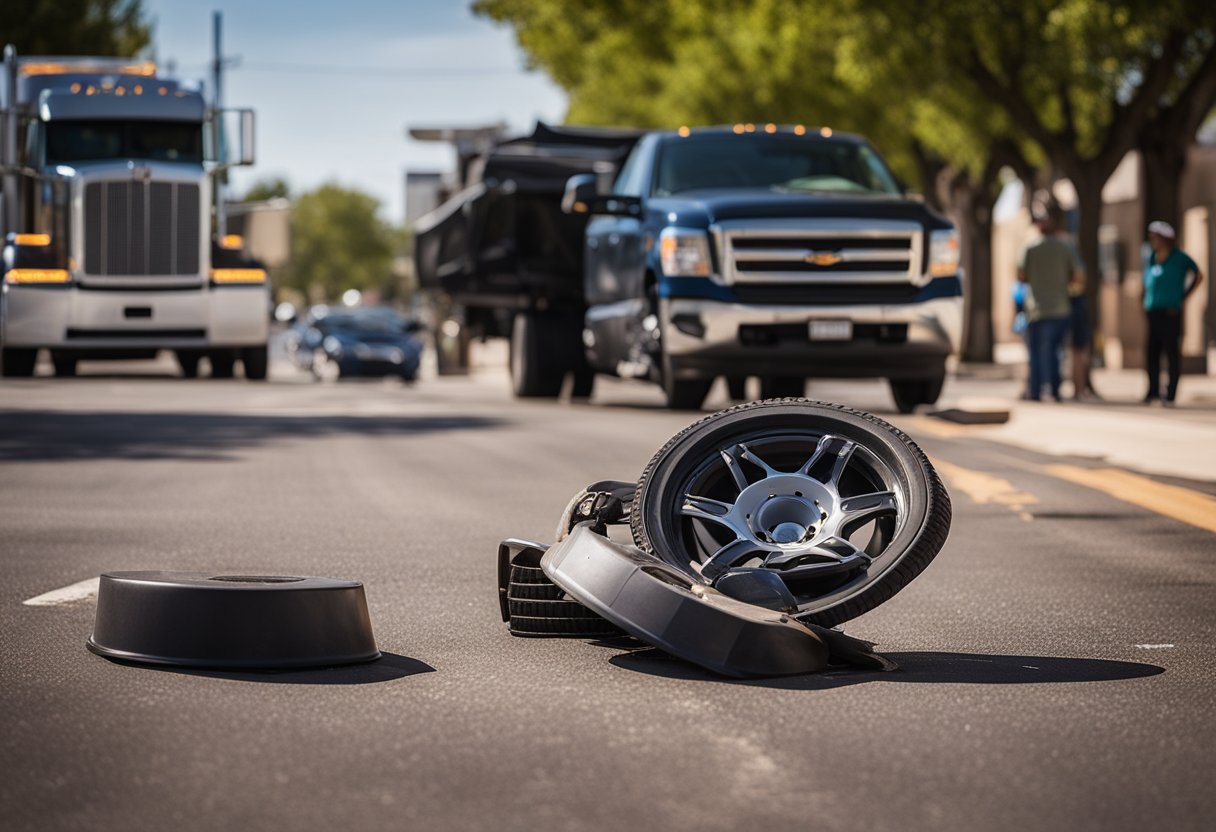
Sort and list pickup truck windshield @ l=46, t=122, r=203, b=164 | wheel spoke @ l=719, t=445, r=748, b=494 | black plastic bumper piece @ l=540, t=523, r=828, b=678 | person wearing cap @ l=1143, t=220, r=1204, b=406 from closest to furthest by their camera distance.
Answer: black plastic bumper piece @ l=540, t=523, r=828, b=678 < wheel spoke @ l=719, t=445, r=748, b=494 < person wearing cap @ l=1143, t=220, r=1204, b=406 < pickup truck windshield @ l=46, t=122, r=203, b=164

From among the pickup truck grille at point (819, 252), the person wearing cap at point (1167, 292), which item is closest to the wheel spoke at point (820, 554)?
the pickup truck grille at point (819, 252)

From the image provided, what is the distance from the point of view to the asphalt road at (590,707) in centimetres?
→ 434

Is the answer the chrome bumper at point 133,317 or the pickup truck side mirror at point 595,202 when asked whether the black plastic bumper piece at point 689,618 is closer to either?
the pickup truck side mirror at point 595,202

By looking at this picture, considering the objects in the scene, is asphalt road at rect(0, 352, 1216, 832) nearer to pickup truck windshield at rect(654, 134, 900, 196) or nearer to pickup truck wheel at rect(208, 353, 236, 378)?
pickup truck windshield at rect(654, 134, 900, 196)

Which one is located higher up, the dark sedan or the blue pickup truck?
the blue pickup truck

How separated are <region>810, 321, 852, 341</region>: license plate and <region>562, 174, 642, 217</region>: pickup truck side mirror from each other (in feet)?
5.80

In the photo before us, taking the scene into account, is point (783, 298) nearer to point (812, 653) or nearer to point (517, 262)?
point (517, 262)

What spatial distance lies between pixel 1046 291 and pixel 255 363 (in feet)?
35.7

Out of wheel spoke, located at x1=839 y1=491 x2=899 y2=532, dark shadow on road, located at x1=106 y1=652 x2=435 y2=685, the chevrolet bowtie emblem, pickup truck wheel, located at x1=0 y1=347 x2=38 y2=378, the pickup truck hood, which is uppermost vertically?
the pickup truck hood

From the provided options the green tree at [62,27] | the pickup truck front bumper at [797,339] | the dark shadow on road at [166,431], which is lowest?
the dark shadow on road at [166,431]

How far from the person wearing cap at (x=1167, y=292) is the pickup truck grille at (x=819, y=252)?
5554mm

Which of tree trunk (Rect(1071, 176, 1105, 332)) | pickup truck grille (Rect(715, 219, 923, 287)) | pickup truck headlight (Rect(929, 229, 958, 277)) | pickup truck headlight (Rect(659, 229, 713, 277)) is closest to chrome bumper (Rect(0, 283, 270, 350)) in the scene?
pickup truck headlight (Rect(659, 229, 713, 277))

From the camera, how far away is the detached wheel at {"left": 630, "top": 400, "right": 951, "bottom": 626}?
6.34 metres

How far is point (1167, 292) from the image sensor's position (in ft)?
71.8
